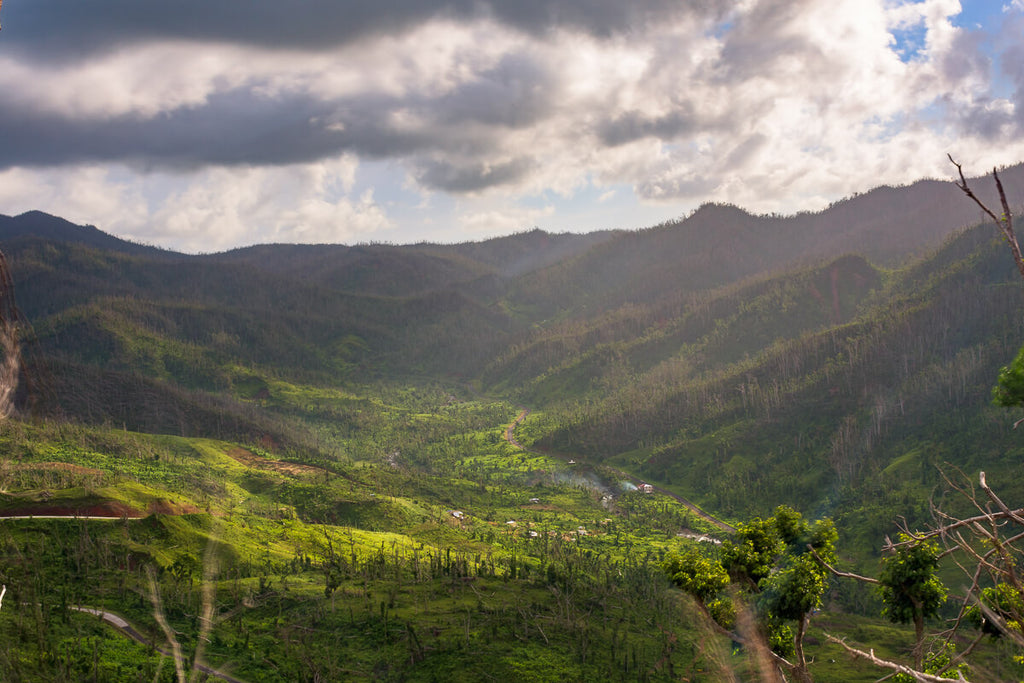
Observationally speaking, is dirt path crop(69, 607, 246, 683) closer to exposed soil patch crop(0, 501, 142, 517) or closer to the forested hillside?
the forested hillside

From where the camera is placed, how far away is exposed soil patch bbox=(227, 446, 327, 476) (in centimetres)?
11731

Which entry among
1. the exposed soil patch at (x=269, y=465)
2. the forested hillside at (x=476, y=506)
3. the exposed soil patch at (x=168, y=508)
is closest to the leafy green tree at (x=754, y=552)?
the forested hillside at (x=476, y=506)

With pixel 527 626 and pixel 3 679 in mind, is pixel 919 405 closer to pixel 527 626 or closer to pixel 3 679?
pixel 527 626

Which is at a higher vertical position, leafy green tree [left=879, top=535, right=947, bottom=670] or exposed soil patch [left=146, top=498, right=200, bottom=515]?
leafy green tree [left=879, top=535, right=947, bottom=670]

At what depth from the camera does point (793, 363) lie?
575 ft

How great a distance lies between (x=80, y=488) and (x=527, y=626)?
4220 cm

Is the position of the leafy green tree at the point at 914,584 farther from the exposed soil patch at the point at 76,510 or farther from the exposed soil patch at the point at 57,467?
the exposed soil patch at the point at 57,467

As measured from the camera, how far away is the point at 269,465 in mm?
119625

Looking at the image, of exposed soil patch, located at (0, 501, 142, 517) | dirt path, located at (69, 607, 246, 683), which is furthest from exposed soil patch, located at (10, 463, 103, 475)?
dirt path, located at (69, 607, 246, 683)

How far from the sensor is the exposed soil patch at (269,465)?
385 ft

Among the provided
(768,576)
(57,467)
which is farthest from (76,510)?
(768,576)

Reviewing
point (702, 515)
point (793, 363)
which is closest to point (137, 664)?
point (702, 515)

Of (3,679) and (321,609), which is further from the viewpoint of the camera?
(321,609)

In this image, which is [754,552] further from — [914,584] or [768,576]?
[914,584]
